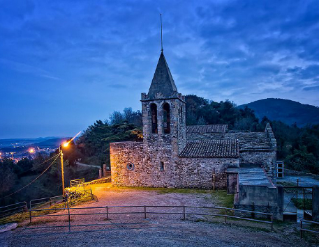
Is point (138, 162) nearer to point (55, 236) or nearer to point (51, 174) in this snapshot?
point (55, 236)

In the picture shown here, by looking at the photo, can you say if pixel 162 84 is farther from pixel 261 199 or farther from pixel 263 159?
pixel 261 199

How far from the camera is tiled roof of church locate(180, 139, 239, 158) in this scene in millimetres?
15623

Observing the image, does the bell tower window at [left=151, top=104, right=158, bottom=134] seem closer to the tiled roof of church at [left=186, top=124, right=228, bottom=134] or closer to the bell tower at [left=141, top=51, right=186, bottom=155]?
the bell tower at [left=141, top=51, right=186, bottom=155]

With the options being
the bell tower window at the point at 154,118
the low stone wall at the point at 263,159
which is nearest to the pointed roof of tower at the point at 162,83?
the bell tower window at the point at 154,118

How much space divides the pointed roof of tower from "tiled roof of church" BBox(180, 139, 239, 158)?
455cm

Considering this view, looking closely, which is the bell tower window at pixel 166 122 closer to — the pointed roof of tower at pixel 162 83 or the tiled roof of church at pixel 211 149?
the pointed roof of tower at pixel 162 83

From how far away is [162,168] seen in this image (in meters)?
16.7

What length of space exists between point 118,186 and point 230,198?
911cm

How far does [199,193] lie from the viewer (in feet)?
48.6

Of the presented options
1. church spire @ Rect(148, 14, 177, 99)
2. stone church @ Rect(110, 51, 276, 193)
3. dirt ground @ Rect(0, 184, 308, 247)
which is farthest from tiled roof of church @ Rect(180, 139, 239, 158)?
dirt ground @ Rect(0, 184, 308, 247)

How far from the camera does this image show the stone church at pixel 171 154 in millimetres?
15781

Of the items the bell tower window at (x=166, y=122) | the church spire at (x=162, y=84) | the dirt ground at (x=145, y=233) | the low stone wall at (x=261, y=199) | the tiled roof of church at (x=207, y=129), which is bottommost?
the dirt ground at (x=145, y=233)

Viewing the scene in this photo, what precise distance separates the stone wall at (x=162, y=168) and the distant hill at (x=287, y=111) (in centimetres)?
6042

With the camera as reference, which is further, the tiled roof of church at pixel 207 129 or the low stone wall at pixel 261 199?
the tiled roof of church at pixel 207 129
